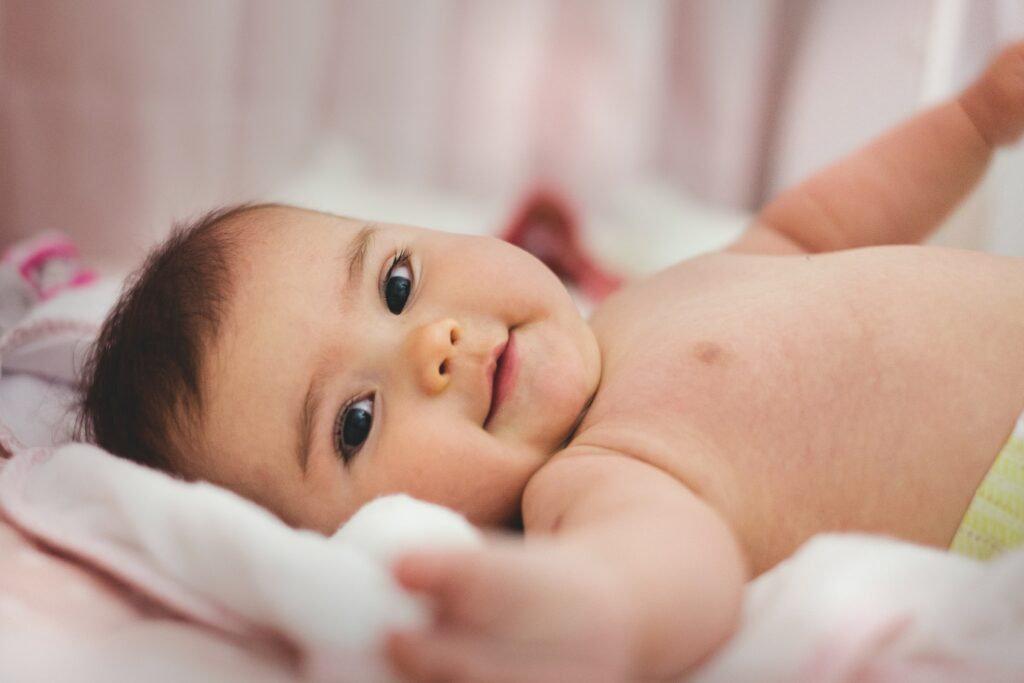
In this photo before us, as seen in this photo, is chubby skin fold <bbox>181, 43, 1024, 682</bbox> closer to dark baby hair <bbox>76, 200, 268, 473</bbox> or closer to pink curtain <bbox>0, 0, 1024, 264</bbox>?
dark baby hair <bbox>76, 200, 268, 473</bbox>

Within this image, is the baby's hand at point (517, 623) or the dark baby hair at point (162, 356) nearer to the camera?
the baby's hand at point (517, 623)

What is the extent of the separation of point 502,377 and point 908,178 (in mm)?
625

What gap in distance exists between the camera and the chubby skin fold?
74cm

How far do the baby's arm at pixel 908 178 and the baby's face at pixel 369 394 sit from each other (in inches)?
19.5

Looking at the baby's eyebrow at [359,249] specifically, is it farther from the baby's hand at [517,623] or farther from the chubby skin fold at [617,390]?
the baby's hand at [517,623]

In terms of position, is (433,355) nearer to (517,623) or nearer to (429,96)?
(517,623)

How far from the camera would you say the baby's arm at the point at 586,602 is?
476 mm

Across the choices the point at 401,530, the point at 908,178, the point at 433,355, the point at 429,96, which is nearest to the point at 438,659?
the point at 401,530

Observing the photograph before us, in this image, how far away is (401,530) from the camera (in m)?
0.61

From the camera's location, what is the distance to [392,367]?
81cm

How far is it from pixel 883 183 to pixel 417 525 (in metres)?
0.81

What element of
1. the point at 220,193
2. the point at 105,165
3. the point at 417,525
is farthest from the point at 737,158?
the point at 417,525

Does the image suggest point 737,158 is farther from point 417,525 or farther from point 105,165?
point 417,525

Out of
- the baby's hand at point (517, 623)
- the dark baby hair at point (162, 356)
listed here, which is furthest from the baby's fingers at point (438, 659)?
the dark baby hair at point (162, 356)
